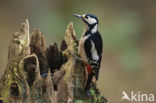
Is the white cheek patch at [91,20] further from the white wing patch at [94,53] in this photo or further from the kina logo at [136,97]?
the kina logo at [136,97]

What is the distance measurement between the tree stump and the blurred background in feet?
17.1

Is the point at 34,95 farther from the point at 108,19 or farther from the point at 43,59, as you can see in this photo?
the point at 108,19

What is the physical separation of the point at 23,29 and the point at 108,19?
347 inches

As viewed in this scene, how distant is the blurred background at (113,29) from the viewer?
11.8 metres

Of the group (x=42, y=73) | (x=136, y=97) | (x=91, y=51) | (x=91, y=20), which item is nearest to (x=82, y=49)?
(x=91, y=51)

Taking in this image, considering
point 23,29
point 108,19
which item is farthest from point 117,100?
point 23,29

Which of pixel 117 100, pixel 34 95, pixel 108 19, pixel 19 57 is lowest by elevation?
pixel 117 100

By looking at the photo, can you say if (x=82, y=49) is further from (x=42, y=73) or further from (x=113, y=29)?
(x=113, y=29)

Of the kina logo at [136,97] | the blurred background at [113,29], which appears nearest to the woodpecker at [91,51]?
the kina logo at [136,97]

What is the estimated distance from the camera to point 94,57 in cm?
558

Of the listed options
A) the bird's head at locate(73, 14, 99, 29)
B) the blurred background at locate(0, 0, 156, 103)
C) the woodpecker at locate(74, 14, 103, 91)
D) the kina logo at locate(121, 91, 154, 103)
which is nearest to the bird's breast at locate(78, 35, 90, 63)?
the woodpecker at locate(74, 14, 103, 91)

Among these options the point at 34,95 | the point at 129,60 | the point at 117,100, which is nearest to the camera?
the point at 34,95

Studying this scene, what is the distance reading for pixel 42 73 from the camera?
5.84 metres

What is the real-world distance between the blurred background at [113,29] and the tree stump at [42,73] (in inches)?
205
